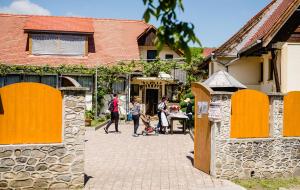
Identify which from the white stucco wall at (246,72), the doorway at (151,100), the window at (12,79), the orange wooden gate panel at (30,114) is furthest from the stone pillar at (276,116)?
the doorway at (151,100)

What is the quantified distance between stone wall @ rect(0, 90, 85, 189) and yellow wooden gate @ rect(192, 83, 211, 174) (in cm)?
326

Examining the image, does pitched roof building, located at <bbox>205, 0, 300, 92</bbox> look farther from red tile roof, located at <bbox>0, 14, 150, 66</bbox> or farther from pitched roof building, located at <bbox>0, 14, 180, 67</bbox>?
pitched roof building, located at <bbox>0, 14, 180, 67</bbox>

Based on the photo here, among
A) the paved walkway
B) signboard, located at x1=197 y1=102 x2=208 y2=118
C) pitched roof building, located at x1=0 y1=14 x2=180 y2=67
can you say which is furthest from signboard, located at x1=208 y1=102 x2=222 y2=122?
pitched roof building, located at x1=0 y1=14 x2=180 y2=67

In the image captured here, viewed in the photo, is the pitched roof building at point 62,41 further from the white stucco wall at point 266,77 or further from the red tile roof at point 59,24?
the white stucco wall at point 266,77

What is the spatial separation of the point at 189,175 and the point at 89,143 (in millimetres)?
6593

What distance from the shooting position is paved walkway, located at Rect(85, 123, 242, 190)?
8.48 metres

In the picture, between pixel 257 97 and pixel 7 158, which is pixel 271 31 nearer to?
pixel 257 97

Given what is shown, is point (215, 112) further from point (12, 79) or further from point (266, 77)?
point (12, 79)

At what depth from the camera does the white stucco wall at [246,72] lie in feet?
65.3

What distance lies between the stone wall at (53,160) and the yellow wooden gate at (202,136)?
3256 mm

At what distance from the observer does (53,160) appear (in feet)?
26.1

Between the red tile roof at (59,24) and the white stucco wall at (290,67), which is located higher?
the red tile roof at (59,24)

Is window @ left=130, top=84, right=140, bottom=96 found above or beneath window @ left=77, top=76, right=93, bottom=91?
beneath

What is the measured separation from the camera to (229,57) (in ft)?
65.3
